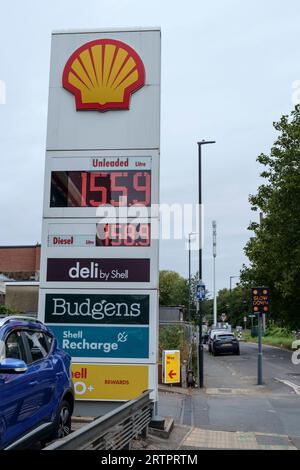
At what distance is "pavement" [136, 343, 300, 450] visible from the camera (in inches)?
368

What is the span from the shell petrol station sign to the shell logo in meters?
0.02

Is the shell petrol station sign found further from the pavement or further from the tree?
the tree

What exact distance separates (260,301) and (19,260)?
51.5 meters

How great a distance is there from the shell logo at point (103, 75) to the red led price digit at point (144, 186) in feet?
4.47

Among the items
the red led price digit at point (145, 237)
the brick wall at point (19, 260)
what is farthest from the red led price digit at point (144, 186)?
the brick wall at point (19, 260)

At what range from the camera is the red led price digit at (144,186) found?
9.92m

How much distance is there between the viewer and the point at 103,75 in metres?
10.6

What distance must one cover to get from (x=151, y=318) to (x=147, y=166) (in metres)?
2.70

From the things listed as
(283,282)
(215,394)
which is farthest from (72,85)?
(283,282)

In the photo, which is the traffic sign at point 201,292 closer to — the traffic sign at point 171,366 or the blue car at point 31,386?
the traffic sign at point 171,366

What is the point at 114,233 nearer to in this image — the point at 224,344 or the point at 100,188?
the point at 100,188

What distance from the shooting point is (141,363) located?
9.76 m

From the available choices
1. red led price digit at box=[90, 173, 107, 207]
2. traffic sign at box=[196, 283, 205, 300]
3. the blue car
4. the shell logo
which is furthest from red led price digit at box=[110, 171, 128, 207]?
traffic sign at box=[196, 283, 205, 300]
